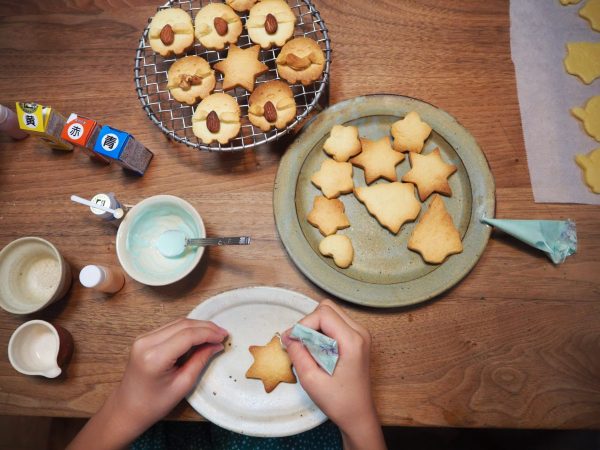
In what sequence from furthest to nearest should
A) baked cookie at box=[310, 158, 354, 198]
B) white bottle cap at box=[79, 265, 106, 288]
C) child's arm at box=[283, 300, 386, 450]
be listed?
baked cookie at box=[310, 158, 354, 198] → white bottle cap at box=[79, 265, 106, 288] → child's arm at box=[283, 300, 386, 450]

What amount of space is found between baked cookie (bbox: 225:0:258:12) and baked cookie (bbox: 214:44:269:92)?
134mm

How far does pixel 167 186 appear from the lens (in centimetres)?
123

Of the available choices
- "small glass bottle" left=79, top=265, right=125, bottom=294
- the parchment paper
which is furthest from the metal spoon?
the parchment paper

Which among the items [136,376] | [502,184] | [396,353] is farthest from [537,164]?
[136,376]

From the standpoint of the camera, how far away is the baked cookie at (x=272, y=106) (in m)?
1.13

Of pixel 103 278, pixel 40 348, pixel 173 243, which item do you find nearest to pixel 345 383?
pixel 173 243

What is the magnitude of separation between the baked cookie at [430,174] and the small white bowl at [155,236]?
23.5 inches

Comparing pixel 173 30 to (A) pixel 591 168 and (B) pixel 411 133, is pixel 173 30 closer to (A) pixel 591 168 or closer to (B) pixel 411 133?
(B) pixel 411 133

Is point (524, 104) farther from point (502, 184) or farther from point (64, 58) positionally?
point (64, 58)

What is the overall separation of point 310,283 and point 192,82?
66cm

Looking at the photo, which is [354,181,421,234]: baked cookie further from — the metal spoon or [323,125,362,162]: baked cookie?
the metal spoon

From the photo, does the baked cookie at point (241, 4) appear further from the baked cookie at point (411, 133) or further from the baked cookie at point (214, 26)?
the baked cookie at point (411, 133)

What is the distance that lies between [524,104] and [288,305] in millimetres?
912

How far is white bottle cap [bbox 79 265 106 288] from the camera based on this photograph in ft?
3.43
